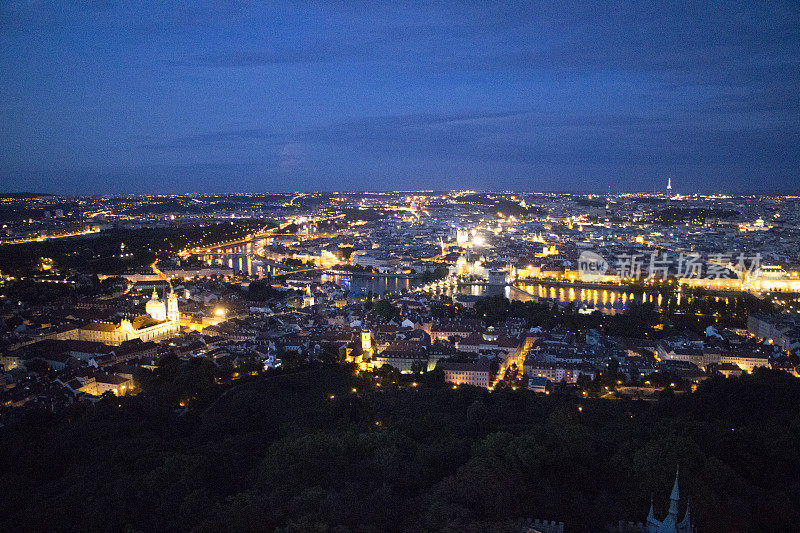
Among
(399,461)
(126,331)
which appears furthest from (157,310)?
(399,461)

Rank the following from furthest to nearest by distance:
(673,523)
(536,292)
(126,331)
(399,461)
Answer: (536,292) < (126,331) < (399,461) < (673,523)

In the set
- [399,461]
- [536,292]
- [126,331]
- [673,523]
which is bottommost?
[536,292]

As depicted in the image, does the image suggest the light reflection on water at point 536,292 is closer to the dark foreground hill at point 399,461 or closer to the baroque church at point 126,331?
the baroque church at point 126,331

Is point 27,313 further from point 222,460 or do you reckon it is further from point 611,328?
point 611,328

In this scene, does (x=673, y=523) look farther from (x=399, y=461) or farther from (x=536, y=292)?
(x=536, y=292)

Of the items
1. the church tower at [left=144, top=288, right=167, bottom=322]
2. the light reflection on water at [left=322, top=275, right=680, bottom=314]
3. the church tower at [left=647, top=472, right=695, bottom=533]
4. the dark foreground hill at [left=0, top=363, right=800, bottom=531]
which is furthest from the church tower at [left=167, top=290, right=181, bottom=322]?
the church tower at [left=647, top=472, right=695, bottom=533]

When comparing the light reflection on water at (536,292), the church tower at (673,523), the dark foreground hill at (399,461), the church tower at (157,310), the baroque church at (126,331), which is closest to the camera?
the church tower at (673,523)

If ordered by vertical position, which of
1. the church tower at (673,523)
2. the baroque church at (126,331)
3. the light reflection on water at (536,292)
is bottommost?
the light reflection on water at (536,292)

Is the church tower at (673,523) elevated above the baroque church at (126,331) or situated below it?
above

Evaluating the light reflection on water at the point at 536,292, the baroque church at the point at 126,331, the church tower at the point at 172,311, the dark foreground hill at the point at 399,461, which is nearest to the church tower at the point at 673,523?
the dark foreground hill at the point at 399,461

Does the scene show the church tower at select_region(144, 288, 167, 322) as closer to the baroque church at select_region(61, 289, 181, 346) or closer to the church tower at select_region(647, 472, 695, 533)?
the baroque church at select_region(61, 289, 181, 346)
